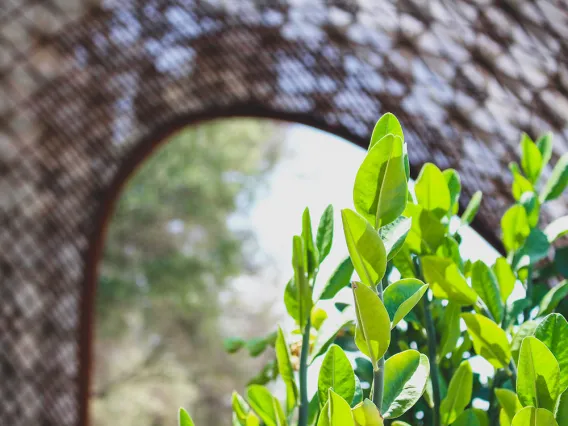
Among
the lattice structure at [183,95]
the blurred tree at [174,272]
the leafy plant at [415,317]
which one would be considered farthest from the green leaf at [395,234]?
the blurred tree at [174,272]

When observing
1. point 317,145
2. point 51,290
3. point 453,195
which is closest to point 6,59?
point 51,290

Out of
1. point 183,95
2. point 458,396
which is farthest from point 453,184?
point 183,95

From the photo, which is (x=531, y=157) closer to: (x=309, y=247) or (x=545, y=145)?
(x=545, y=145)

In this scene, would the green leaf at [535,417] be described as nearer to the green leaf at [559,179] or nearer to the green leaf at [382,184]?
the green leaf at [382,184]

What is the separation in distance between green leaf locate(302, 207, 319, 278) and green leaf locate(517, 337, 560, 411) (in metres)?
0.13

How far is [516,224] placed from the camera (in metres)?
0.42

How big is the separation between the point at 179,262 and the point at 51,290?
5.24m

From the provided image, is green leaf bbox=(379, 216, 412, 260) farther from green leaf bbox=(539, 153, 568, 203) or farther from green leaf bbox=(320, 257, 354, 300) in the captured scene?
green leaf bbox=(539, 153, 568, 203)

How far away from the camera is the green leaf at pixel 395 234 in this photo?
0.27 meters

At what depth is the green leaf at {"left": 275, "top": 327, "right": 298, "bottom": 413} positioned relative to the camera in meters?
0.32

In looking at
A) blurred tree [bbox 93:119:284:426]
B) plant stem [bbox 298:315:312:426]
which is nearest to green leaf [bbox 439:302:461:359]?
plant stem [bbox 298:315:312:426]

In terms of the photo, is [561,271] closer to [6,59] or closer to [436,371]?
[436,371]

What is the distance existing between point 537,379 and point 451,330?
0.48 ft

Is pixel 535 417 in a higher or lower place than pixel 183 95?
higher
